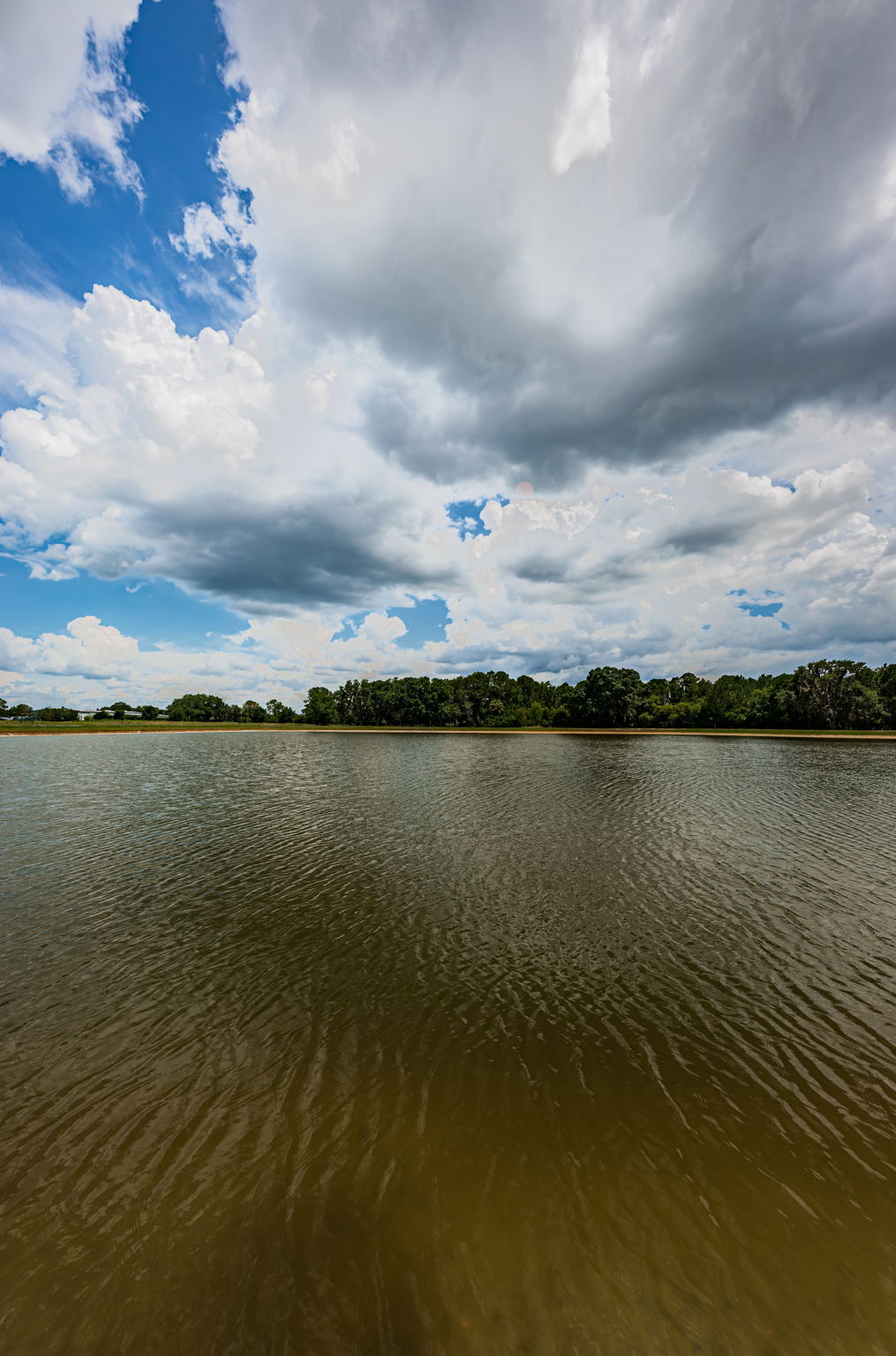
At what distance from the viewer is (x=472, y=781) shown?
165ft

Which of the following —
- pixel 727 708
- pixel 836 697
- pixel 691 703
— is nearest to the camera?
pixel 836 697

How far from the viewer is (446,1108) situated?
31.2 feet

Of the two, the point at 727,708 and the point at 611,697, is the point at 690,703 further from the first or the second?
the point at 611,697

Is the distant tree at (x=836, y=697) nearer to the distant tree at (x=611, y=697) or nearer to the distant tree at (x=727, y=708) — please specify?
the distant tree at (x=727, y=708)

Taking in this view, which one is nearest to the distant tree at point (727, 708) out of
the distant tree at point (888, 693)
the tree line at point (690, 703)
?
the tree line at point (690, 703)

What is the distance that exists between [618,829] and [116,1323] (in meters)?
28.2

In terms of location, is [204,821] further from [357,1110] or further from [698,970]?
[698,970]

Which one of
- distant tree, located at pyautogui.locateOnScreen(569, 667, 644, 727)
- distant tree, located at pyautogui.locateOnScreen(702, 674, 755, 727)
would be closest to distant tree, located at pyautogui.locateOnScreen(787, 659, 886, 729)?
distant tree, located at pyautogui.locateOnScreen(702, 674, 755, 727)

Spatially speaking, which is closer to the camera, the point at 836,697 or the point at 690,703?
the point at 836,697

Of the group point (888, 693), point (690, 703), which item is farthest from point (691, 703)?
point (888, 693)

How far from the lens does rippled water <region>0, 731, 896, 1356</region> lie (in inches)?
249

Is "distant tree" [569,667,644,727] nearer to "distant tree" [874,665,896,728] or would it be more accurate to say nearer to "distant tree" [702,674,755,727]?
"distant tree" [702,674,755,727]

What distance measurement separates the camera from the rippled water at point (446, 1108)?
632 cm

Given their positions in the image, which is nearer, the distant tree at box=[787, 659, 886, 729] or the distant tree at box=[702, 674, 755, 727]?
the distant tree at box=[787, 659, 886, 729]
